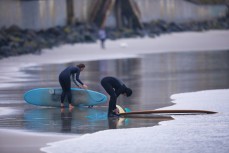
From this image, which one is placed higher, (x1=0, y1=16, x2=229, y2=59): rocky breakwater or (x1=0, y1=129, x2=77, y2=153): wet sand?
(x1=0, y1=129, x2=77, y2=153): wet sand

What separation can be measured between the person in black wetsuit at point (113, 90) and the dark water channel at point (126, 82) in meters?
0.34

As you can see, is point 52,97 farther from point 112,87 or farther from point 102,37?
point 102,37

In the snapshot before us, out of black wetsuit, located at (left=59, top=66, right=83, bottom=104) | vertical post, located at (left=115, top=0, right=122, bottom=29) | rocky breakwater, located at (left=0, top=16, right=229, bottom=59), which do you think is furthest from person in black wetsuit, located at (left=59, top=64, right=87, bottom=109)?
vertical post, located at (left=115, top=0, right=122, bottom=29)

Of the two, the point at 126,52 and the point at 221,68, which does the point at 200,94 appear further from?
the point at 126,52

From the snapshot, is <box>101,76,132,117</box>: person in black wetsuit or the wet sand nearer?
the wet sand

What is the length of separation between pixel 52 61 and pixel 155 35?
18.8 metres

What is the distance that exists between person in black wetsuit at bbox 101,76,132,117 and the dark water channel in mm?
336

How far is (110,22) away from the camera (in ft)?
186

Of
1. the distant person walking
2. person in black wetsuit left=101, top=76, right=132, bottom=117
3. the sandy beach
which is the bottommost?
the sandy beach

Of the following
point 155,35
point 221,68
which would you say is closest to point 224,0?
point 155,35

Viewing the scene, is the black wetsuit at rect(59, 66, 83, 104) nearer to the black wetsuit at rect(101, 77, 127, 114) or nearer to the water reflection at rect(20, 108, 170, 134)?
the water reflection at rect(20, 108, 170, 134)

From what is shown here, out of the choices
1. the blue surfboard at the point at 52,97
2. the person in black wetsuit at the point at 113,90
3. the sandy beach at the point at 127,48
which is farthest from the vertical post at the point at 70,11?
the person in black wetsuit at the point at 113,90

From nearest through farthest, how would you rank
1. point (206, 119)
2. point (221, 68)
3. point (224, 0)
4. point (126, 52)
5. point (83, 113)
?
1. point (206, 119)
2. point (83, 113)
3. point (221, 68)
4. point (126, 52)
5. point (224, 0)

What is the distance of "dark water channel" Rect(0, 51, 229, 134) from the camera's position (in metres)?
17.5
